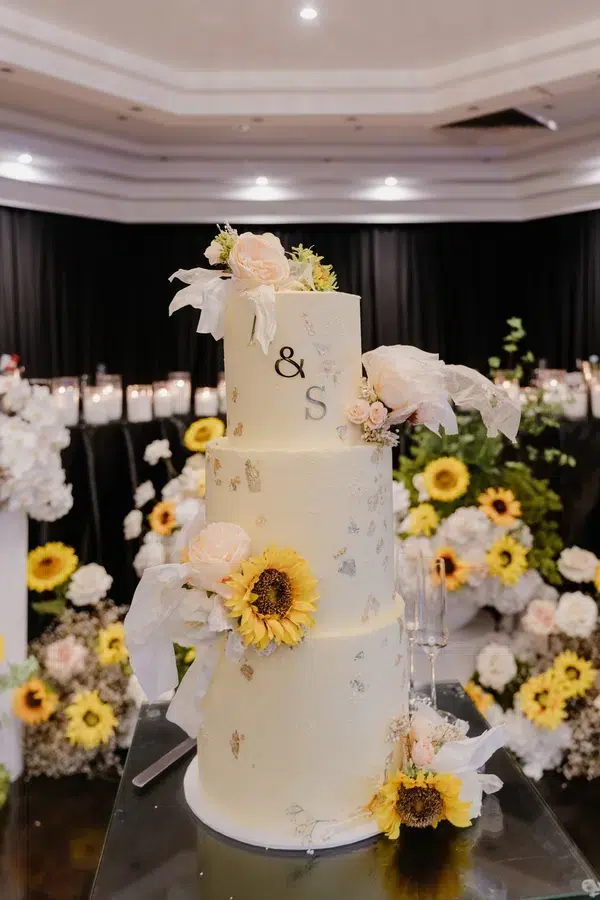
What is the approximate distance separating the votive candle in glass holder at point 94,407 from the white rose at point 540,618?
7.35 ft

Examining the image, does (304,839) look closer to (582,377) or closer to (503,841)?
(503,841)

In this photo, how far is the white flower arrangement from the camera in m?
2.56

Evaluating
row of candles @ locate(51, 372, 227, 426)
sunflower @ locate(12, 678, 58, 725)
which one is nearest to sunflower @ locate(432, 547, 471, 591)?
sunflower @ locate(12, 678, 58, 725)

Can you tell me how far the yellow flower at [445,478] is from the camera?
3127mm

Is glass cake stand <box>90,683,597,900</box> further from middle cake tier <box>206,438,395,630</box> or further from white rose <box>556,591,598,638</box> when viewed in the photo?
white rose <box>556,591,598,638</box>

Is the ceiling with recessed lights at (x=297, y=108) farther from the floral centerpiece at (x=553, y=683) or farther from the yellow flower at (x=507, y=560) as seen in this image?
the floral centerpiece at (x=553, y=683)

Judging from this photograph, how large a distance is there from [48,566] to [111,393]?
108 cm

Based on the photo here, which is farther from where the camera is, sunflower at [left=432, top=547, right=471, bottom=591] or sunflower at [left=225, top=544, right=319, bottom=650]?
sunflower at [left=432, top=547, right=471, bottom=591]

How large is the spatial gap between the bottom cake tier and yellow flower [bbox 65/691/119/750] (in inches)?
57.5

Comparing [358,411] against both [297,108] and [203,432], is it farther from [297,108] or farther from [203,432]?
[297,108]

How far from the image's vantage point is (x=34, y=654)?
3.15 m

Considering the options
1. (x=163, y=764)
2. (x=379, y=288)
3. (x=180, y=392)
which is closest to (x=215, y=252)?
(x=163, y=764)

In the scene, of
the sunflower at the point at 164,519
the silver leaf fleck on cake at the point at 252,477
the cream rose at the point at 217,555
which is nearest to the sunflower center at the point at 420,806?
the cream rose at the point at 217,555

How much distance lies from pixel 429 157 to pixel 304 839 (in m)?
5.49
